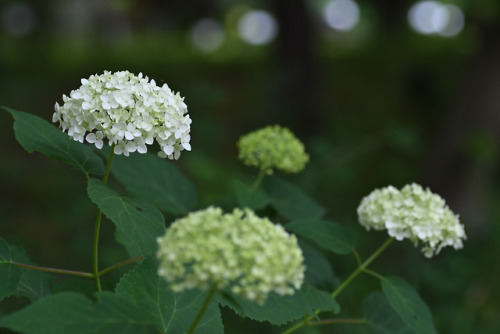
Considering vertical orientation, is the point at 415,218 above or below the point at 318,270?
above

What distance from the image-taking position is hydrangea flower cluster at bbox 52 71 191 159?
151 centimetres

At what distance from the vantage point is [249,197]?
208cm

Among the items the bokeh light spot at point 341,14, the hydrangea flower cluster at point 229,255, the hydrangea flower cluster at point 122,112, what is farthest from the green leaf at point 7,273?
the bokeh light spot at point 341,14

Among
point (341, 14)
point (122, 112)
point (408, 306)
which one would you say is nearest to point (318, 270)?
point (408, 306)

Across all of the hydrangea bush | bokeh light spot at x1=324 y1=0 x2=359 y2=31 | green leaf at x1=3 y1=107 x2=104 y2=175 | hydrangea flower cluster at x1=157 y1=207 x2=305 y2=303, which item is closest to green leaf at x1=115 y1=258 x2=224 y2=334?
the hydrangea bush

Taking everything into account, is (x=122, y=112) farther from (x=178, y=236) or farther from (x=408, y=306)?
(x=408, y=306)

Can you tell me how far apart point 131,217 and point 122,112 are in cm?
31

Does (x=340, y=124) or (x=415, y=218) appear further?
(x=340, y=124)

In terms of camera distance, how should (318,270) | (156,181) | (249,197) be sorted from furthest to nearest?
1. (156,181)
2. (249,197)
3. (318,270)

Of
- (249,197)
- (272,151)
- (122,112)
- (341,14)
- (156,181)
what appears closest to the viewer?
(122,112)

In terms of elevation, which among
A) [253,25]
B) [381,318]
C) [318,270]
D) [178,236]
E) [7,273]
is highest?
[178,236]

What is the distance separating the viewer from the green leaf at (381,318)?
2043mm

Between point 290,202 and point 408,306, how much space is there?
0.72 metres

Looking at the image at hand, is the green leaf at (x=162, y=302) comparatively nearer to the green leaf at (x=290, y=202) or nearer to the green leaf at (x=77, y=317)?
the green leaf at (x=77, y=317)
